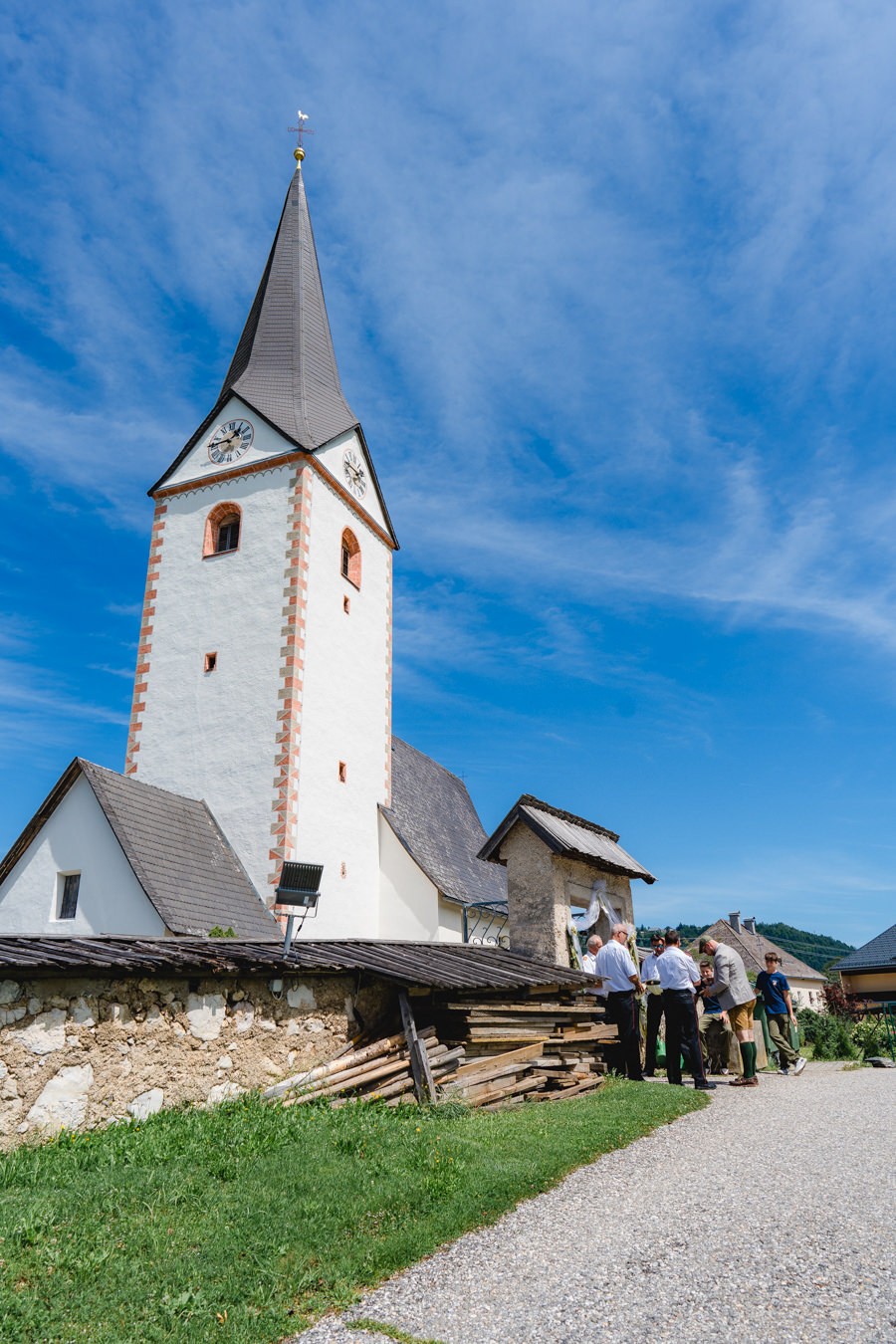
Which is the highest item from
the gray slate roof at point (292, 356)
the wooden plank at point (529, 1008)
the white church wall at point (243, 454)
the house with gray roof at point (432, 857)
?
the gray slate roof at point (292, 356)

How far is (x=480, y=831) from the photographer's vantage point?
99.7 ft

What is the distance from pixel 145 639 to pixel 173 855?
6.29m

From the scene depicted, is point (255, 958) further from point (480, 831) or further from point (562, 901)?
point (480, 831)

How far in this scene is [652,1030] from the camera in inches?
462

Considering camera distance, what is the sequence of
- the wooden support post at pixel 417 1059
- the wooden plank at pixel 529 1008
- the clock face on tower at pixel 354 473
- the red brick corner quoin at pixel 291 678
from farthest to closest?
the clock face on tower at pixel 354 473
the red brick corner quoin at pixel 291 678
the wooden plank at pixel 529 1008
the wooden support post at pixel 417 1059

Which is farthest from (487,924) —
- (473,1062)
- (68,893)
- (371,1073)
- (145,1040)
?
(145,1040)

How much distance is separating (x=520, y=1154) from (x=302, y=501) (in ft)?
51.7

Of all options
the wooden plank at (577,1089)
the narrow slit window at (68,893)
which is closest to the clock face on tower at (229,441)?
the narrow slit window at (68,893)

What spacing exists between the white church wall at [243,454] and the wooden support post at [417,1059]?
1477cm

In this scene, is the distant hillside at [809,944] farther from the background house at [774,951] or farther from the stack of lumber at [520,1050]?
the stack of lumber at [520,1050]

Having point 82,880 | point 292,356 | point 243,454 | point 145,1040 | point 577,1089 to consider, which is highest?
point 292,356

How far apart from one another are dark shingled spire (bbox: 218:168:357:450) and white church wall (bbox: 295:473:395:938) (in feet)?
7.39

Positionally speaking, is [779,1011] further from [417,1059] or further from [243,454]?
[243,454]

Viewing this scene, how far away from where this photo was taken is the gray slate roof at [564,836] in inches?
475
